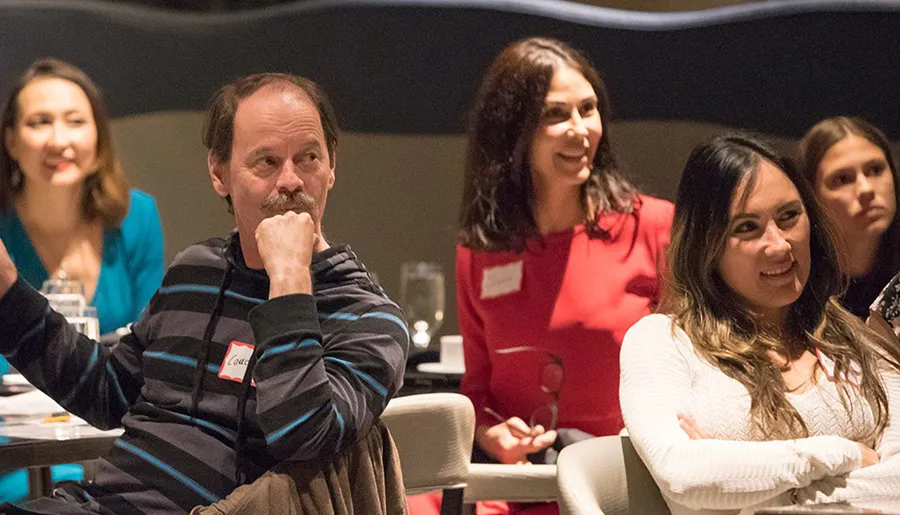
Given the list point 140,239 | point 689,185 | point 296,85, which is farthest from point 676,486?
point 140,239

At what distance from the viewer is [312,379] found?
67.0 inches

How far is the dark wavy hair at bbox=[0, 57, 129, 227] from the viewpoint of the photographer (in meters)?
3.99

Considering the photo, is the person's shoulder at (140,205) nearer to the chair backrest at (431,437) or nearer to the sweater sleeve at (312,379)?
the chair backrest at (431,437)

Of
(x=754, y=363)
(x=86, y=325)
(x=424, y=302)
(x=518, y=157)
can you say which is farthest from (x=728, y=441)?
(x=424, y=302)

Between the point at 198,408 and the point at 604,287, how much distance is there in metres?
1.27

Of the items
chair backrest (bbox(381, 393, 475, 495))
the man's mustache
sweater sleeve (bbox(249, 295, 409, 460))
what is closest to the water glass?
Answer: chair backrest (bbox(381, 393, 475, 495))

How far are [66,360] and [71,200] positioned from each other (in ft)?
6.71

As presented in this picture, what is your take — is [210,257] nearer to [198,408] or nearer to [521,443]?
[198,408]

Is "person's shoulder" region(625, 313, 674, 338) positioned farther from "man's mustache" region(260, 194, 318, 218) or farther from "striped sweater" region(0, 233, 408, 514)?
"man's mustache" region(260, 194, 318, 218)

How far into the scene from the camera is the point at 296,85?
6.55 ft

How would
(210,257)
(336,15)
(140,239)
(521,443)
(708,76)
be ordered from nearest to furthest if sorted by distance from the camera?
(210,257)
(521,443)
(140,239)
(708,76)
(336,15)

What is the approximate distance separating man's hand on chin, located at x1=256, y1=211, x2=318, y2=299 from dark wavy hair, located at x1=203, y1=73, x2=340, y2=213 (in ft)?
0.62

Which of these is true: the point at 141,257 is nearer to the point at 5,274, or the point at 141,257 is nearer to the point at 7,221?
the point at 7,221

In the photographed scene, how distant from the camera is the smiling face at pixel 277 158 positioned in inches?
75.2
